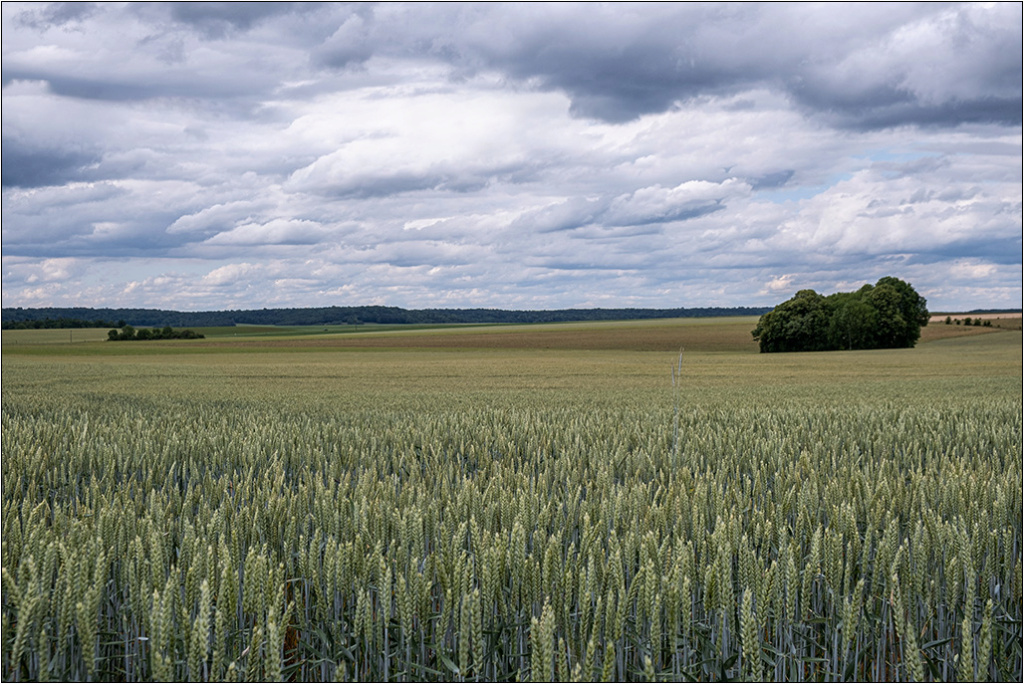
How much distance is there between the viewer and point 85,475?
649 centimetres

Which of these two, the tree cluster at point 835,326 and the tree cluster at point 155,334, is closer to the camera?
the tree cluster at point 155,334

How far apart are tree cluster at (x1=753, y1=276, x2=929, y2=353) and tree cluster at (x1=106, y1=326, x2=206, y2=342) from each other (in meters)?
51.6

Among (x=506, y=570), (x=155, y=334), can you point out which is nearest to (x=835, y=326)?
(x=155, y=334)

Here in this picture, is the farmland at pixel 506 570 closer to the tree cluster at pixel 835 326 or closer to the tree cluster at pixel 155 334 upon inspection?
the tree cluster at pixel 155 334

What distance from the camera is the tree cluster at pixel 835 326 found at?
6731 cm

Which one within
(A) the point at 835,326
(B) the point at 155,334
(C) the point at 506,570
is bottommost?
(C) the point at 506,570

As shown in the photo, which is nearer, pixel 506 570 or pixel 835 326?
pixel 506 570

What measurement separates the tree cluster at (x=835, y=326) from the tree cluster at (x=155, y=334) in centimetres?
5163

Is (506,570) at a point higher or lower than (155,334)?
lower

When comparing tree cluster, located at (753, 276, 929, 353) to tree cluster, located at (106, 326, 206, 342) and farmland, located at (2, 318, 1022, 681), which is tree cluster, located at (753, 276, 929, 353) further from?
farmland, located at (2, 318, 1022, 681)

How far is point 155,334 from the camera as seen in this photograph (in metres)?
67.8

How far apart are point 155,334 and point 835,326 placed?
59779 mm

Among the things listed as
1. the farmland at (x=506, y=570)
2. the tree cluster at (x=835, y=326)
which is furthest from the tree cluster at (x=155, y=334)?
the farmland at (x=506, y=570)

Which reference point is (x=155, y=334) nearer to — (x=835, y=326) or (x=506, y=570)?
(x=835, y=326)
